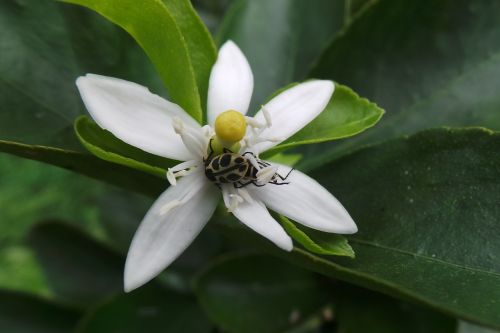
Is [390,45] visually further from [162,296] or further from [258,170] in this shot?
[162,296]

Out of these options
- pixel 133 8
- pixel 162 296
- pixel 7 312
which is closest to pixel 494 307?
pixel 133 8

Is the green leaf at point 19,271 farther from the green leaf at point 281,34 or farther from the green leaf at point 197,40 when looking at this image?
the green leaf at point 197,40

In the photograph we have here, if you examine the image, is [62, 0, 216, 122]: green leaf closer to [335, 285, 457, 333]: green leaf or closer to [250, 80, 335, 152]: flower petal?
[250, 80, 335, 152]: flower petal

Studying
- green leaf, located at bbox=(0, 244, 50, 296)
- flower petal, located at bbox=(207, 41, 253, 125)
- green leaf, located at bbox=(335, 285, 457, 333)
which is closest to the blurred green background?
green leaf, located at bbox=(335, 285, 457, 333)

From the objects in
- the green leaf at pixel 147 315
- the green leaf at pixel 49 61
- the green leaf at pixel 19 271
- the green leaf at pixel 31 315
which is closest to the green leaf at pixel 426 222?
the green leaf at pixel 49 61

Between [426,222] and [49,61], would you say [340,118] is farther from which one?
[49,61]

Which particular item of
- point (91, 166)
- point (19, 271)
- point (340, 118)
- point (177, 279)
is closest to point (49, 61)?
point (91, 166)
